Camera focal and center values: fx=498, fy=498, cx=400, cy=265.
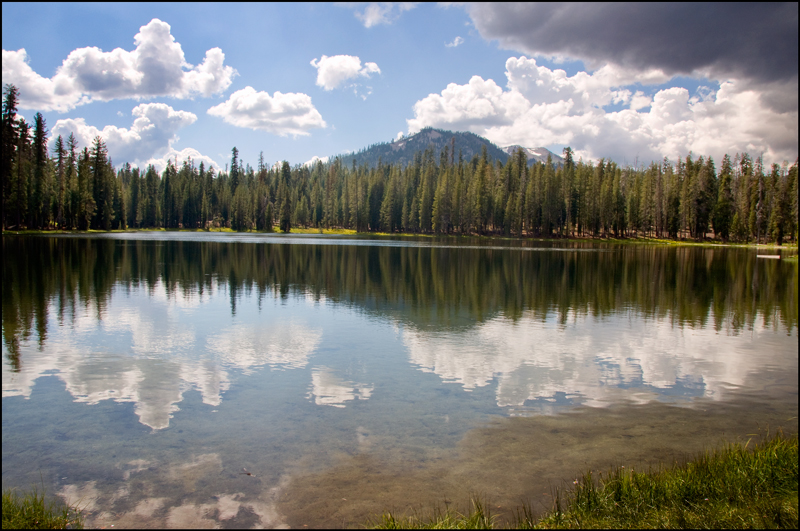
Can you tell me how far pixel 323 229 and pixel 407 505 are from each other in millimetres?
161508

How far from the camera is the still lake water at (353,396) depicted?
7.11 metres

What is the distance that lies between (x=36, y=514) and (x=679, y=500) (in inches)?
308

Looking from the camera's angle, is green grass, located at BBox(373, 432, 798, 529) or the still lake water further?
the still lake water

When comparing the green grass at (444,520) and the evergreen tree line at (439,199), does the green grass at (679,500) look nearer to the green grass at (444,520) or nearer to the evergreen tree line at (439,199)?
the green grass at (444,520)

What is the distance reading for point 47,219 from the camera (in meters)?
94.7

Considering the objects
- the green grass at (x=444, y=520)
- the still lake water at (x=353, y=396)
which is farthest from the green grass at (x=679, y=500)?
the still lake water at (x=353, y=396)

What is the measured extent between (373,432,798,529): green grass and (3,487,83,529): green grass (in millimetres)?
3787

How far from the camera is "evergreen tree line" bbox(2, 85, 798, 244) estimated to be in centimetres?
9269

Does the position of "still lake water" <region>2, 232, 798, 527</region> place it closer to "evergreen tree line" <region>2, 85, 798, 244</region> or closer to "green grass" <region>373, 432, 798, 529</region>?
"green grass" <region>373, 432, 798, 529</region>

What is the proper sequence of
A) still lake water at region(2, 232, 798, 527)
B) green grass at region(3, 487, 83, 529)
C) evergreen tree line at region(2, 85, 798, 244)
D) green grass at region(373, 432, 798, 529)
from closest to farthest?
1. green grass at region(373, 432, 798, 529)
2. green grass at region(3, 487, 83, 529)
3. still lake water at region(2, 232, 798, 527)
4. evergreen tree line at region(2, 85, 798, 244)

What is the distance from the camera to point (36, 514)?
595 cm

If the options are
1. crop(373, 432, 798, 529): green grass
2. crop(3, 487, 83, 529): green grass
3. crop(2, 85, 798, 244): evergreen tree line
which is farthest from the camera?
crop(2, 85, 798, 244): evergreen tree line

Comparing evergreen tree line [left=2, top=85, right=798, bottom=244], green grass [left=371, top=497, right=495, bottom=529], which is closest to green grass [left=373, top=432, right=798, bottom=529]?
green grass [left=371, top=497, right=495, bottom=529]

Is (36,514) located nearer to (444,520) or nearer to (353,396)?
(444,520)
